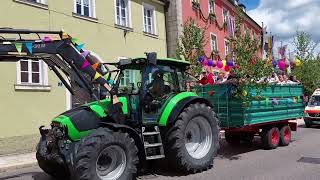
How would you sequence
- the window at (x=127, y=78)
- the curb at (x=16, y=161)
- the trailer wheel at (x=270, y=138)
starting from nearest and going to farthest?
the window at (x=127, y=78)
the curb at (x=16, y=161)
the trailer wheel at (x=270, y=138)

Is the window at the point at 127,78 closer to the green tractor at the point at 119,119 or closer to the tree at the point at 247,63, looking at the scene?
the green tractor at the point at 119,119

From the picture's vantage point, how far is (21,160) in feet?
39.1

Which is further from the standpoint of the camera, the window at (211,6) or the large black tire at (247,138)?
the window at (211,6)

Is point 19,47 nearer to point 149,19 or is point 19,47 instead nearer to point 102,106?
point 102,106

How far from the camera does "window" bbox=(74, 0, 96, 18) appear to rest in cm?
1688

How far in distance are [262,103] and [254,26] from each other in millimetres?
31931

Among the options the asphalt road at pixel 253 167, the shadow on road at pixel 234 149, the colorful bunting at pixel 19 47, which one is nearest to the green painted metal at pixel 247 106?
the shadow on road at pixel 234 149

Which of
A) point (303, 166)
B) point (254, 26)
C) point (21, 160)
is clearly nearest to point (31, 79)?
point (21, 160)

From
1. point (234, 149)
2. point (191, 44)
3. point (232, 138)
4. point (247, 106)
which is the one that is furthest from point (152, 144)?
point (191, 44)

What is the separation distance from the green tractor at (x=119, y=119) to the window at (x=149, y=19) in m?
11.7

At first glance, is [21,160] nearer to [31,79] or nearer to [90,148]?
[31,79]

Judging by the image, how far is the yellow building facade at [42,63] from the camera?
13.6 metres

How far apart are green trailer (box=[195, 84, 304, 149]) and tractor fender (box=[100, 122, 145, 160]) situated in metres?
3.46

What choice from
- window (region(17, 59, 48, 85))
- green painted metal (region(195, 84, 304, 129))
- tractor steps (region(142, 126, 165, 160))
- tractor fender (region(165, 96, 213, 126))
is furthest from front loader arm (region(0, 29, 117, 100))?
window (region(17, 59, 48, 85))
